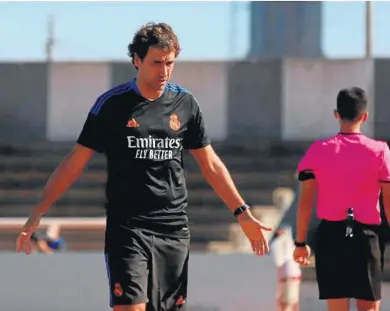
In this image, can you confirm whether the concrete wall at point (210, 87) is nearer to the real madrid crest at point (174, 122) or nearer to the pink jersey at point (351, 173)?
the pink jersey at point (351, 173)

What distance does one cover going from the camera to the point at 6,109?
18953 millimetres

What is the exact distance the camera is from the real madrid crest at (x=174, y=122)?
14.1ft

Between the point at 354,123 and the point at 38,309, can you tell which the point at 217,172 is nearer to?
the point at 354,123

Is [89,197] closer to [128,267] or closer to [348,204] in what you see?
[348,204]

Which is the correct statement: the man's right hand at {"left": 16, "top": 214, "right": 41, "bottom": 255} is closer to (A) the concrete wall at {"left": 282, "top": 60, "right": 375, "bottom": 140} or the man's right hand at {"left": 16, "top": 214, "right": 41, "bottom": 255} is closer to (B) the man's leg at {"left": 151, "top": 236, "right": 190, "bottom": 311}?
(B) the man's leg at {"left": 151, "top": 236, "right": 190, "bottom": 311}

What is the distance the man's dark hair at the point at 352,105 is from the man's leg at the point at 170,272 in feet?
3.75

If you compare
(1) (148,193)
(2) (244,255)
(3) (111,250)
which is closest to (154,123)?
(1) (148,193)

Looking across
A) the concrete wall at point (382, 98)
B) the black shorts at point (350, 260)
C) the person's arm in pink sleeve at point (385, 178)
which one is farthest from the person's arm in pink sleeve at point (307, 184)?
the concrete wall at point (382, 98)

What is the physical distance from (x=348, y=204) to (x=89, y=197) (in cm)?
1224

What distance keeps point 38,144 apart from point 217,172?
1415 cm

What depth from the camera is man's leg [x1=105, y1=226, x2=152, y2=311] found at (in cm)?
415

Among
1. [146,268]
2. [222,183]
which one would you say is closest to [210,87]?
[222,183]

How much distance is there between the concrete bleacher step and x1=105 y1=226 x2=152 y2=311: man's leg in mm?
12222

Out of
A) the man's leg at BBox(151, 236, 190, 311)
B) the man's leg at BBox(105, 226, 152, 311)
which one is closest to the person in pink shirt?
the man's leg at BBox(151, 236, 190, 311)
